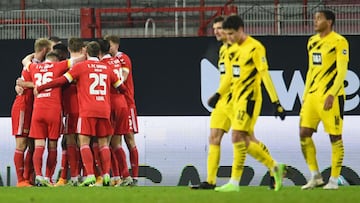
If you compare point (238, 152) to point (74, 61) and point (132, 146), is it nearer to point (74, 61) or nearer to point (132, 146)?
point (74, 61)

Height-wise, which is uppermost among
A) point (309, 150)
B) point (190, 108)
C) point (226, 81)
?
point (226, 81)

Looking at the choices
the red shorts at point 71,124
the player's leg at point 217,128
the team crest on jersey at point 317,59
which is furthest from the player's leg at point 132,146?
the team crest on jersey at point 317,59

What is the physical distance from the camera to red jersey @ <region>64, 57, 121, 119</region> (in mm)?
16266

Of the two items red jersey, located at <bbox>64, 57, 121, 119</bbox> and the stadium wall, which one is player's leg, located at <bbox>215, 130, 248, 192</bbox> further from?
the stadium wall

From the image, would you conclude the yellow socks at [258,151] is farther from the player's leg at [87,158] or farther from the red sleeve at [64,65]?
the red sleeve at [64,65]

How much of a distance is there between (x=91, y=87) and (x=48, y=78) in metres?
0.73

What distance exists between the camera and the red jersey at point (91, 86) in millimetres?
16266

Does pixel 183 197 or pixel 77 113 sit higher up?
pixel 77 113

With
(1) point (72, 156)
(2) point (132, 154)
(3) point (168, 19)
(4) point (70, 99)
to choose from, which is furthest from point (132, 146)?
(3) point (168, 19)

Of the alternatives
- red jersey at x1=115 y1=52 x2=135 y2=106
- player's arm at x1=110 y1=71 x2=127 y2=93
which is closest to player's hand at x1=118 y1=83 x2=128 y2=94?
player's arm at x1=110 y1=71 x2=127 y2=93

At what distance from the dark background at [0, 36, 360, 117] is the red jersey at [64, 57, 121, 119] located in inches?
127

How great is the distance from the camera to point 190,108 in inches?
771

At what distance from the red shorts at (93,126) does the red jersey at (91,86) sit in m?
0.08

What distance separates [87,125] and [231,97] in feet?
11.2
